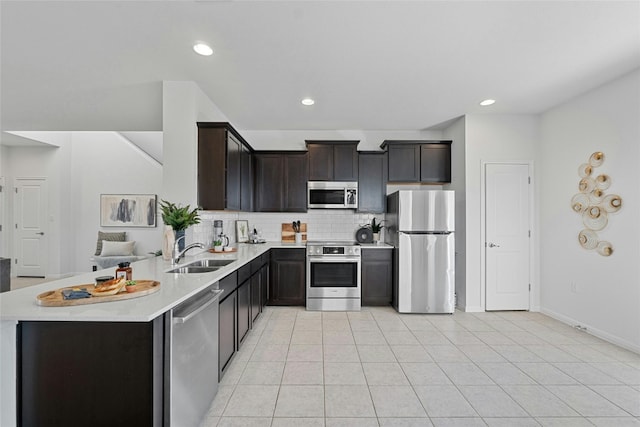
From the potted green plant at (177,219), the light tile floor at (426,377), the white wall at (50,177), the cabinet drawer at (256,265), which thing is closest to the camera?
the light tile floor at (426,377)

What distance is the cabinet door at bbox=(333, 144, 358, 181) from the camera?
4539 millimetres

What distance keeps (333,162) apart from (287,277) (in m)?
1.90

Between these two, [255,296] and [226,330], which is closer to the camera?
[226,330]

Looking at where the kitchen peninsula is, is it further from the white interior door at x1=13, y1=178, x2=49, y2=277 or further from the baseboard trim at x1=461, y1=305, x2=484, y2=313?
the white interior door at x1=13, y1=178, x2=49, y2=277

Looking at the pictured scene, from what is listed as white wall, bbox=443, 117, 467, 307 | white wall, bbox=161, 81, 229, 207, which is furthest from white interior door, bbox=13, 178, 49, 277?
white wall, bbox=443, 117, 467, 307

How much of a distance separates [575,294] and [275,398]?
3.68m

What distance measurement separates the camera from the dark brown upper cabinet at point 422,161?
14.9 ft

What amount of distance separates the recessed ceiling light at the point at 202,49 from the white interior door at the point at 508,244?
3.73 meters

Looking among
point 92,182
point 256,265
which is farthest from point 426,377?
point 92,182

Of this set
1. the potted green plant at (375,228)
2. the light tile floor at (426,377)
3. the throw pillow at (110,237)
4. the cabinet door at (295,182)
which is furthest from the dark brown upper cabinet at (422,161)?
the throw pillow at (110,237)

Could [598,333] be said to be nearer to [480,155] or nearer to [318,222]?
[480,155]

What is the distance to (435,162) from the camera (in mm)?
4539

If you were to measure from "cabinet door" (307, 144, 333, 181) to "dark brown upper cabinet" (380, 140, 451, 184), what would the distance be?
921 millimetres

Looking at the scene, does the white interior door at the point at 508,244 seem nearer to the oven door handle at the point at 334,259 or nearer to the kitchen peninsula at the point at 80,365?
the oven door handle at the point at 334,259
